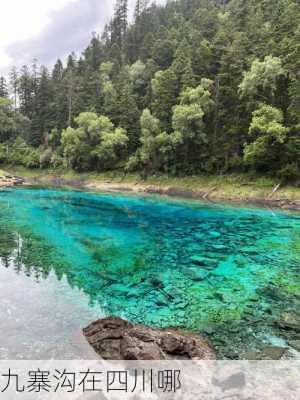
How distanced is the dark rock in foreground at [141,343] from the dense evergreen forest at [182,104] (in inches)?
1072

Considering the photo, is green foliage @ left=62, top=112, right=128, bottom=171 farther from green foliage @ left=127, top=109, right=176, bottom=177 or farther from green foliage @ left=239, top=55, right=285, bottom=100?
green foliage @ left=239, top=55, right=285, bottom=100

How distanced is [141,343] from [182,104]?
126ft

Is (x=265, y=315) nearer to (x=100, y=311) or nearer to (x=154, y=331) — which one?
(x=154, y=331)

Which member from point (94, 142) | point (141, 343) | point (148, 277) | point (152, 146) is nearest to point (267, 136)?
point (152, 146)

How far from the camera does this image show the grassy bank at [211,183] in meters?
33.0

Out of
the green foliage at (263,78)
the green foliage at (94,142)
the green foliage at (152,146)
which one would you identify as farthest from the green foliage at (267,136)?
the green foliage at (94,142)

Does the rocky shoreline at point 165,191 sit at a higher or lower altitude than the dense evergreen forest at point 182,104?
lower

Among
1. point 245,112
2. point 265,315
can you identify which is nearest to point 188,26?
point 245,112

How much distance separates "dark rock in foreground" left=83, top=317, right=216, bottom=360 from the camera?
21.7 feet

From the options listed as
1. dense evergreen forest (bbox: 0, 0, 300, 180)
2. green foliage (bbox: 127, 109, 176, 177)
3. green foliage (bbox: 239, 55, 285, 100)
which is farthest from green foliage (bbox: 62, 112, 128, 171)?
green foliage (bbox: 239, 55, 285, 100)

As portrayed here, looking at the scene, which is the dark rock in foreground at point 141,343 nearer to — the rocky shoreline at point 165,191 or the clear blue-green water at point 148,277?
the clear blue-green water at point 148,277

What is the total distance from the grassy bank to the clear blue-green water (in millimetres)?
8357

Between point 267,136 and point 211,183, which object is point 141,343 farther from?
point 211,183

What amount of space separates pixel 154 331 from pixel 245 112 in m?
35.5
